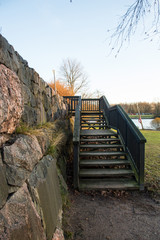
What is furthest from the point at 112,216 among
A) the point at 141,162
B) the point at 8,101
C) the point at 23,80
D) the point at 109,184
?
the point at 23,80

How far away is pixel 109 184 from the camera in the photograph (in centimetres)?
388

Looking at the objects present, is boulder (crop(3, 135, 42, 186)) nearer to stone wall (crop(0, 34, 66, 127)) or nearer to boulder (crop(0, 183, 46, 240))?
boulder (crop(0, 183, 46, 240))

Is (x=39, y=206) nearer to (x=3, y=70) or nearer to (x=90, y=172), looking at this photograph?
(x=3, y=70)

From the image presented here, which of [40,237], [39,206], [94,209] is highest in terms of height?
[39,206]

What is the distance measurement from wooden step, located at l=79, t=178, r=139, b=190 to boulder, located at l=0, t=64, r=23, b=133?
260 cm

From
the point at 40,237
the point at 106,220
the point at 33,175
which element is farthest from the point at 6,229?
the point at 106,220

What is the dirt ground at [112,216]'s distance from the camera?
2.42 m

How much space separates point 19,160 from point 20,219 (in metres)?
0.50

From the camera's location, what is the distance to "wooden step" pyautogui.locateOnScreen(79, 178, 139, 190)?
3.79m

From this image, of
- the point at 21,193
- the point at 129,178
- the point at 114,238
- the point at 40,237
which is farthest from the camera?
the point at 129,178

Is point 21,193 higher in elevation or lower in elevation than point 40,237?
higher

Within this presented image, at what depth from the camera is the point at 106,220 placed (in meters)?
2.76

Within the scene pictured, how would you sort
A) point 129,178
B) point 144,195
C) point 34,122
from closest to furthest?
point 34,122
point 144,195
point 129,178

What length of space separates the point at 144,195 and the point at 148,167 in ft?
5.34
